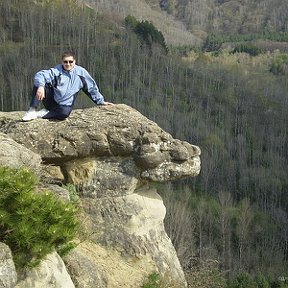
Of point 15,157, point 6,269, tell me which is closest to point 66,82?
point 15,157

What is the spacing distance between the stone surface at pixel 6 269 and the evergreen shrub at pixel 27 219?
0.16m

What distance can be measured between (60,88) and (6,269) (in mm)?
4285

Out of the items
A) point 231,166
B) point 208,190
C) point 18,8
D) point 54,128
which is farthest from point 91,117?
point 18,8

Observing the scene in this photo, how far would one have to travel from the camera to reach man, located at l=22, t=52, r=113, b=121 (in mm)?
8680

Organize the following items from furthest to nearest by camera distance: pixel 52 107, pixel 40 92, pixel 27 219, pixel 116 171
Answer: pixel 116 171
pixel 52 107
pixel 40 92
pixel 27 219

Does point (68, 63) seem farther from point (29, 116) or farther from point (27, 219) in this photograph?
point (27, 219)

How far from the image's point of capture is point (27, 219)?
5.44 meters

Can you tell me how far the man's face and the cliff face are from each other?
1.10m

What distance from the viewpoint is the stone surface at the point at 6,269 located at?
206 inches

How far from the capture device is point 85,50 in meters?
77.6

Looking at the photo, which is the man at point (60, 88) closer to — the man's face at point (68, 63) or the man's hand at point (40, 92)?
the man's face at point (68, 63)

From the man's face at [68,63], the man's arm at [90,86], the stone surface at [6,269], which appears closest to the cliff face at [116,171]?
the man's arm at [90,86]

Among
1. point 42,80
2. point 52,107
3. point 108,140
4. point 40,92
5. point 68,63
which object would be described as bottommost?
point 108,140

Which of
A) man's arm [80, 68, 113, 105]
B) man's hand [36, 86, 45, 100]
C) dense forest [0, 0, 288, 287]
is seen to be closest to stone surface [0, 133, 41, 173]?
man's hand [36, 86, 45, 100]
